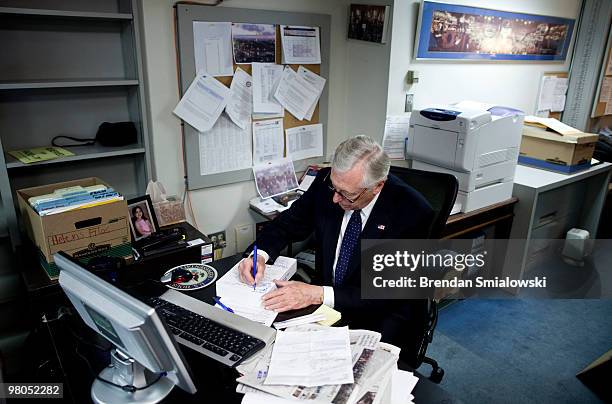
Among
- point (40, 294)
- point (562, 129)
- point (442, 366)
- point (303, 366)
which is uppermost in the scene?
point (562, 129)

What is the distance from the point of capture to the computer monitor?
2.78 feet

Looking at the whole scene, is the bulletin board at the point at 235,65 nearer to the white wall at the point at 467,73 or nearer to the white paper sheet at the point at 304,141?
the white paper sheet at the point at 304,141

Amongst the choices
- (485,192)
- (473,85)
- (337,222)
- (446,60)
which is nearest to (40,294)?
(337,222)

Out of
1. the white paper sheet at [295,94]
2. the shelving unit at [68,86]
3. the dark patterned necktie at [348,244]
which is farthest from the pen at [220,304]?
the white paper sheet at [295,94]

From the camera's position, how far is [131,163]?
2326mm

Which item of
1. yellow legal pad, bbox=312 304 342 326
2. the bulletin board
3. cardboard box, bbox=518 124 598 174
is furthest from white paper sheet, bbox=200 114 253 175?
cardboard box, bbox=518 124 598 174

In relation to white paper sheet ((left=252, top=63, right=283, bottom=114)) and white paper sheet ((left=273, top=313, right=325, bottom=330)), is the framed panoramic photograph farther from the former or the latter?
white paper sheet ((left=273, top=313, right=325, bottom=330))

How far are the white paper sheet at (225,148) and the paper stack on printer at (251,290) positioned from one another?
1.01 metres

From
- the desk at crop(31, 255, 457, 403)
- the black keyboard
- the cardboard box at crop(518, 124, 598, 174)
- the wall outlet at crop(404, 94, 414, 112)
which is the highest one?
the wall outlet at crop(404, 94, 414, 112)

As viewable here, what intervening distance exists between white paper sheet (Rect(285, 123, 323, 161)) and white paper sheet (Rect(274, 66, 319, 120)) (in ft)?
0.32

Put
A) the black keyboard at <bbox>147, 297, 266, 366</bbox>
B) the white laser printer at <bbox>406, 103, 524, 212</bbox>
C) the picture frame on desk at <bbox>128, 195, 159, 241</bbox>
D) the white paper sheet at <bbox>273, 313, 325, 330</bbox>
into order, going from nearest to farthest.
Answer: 1. the black keyboard at <bbox>147, 297, 266, 366</bbox>
2. the white paper sheet at <bbox>273, 313, 325, 330</bbox>
3. the picture frame on desk at <bbox>128, 195, 159, 241</bbox>
4. the white laser printer at <bbox>406, 103, 524, 212</bbox>

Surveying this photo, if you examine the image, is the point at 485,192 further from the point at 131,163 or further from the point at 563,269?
the point at 131,163

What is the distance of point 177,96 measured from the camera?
7.48 feet

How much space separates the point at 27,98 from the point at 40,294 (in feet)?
2.96
